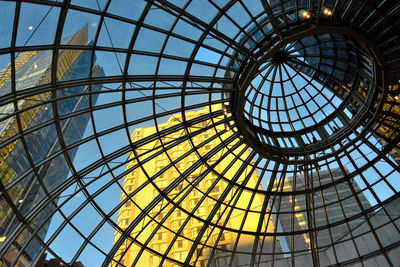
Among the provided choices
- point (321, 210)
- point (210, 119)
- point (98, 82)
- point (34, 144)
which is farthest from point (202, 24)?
point (34, 144)

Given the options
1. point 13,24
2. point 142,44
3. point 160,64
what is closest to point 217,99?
point 160,64

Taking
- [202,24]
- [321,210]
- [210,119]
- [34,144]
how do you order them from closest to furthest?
1. [202,24]
2. [210,119]
3. [321,210]
4. [34,144]

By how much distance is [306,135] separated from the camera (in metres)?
27.3

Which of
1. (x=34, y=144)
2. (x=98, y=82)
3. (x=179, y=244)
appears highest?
(x=34, y=144)

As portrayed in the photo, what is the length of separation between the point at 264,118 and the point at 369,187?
1206cm

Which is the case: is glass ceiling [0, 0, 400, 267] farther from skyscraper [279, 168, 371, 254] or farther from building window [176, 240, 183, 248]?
building window [176, 240, 183, 248]

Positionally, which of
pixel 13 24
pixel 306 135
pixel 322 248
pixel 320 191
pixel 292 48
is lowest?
pixel 13 24

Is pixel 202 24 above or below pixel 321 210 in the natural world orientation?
below

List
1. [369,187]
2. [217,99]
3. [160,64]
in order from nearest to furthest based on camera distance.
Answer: [160,64] → [217,99] → [369,187]

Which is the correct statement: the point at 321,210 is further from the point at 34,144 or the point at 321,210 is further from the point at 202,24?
the point at 34,144

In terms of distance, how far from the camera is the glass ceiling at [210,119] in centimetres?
1728

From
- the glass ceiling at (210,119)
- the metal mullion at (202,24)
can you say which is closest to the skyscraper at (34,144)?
the glass ceiling at (210,119)

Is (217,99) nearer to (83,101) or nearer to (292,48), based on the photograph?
(292,48)

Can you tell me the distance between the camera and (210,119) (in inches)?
938
